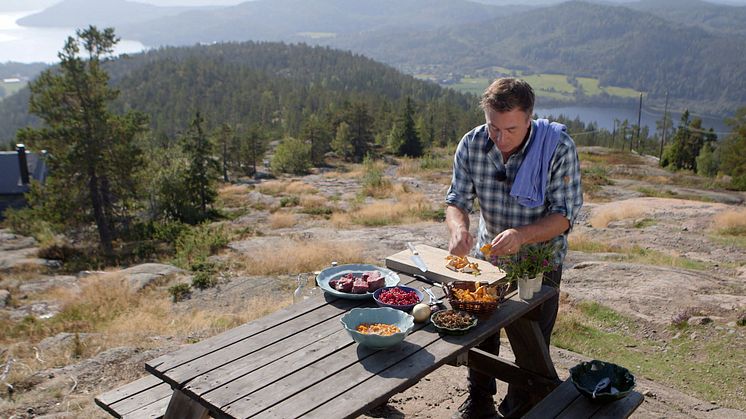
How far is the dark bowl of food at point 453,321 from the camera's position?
3178 millimetres

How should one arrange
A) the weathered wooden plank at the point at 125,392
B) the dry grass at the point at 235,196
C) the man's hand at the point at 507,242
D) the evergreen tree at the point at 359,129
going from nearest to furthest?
1. the man's hand at the point at 507,242
2. the weathered wooden plank at the point at 125,392
3. the dry grass at the point at 235,196
4. the evergreen tree at the point at 359,129

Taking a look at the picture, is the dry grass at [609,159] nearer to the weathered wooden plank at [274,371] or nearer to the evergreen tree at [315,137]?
the evergreen tree at [315,137]

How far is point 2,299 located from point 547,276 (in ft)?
37.1

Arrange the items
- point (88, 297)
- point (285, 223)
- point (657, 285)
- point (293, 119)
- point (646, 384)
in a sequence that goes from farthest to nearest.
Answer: point (293, 119) → point (285, 223) → point (88, 297) → point (657, 285) → point (646, 384)

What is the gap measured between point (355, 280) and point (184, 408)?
1372mm

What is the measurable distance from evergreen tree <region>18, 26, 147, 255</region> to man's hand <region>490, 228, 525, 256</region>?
20.7 m

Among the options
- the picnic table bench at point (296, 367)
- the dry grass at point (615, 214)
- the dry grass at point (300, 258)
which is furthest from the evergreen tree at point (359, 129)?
the picnic table bench at point (296, 367)

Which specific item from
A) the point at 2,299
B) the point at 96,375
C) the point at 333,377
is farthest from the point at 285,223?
the point at 333,377

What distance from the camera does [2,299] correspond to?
1112cm

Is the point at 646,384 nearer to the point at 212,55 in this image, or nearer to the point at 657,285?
the point at 657,285

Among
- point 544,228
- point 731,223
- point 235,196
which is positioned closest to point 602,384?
point 544,228

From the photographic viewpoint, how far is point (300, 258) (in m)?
11.6

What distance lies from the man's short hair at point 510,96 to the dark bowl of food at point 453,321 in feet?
4.12

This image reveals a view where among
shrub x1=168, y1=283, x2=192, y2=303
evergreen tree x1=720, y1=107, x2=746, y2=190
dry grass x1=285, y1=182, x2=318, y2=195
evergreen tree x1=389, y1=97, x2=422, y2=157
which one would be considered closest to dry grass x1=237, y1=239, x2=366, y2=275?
shrub x1=168, y1=283, x2=192, y2=303
